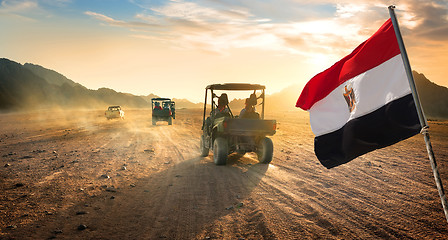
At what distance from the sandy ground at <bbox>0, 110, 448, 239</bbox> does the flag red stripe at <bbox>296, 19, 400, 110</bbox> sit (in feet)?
6.99

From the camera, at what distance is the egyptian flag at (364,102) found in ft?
11.7

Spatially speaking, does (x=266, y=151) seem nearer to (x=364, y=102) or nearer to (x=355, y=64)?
(x=355, y=64)

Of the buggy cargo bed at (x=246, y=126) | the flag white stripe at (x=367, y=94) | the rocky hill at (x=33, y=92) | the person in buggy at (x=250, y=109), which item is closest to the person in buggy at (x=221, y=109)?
the person in buggy at (x=250, y=109)

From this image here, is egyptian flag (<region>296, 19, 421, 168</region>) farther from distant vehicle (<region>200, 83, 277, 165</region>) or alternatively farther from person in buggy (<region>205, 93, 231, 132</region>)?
person in buggy (<region>205, 93, 231, 132</region>)

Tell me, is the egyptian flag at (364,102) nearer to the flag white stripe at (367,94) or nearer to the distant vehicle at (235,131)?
the flag white stripe at (367,94)

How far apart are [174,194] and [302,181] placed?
128 inches

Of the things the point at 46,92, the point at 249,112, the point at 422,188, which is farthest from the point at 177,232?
the point at 46,92

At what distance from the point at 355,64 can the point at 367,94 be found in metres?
0.53

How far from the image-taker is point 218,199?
19.9ft

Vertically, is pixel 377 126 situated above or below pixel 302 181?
above

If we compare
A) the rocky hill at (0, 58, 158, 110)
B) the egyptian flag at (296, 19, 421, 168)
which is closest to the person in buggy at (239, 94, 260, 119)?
the egyptian flag at (296, 19, 421, 168)

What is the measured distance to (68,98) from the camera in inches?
5812

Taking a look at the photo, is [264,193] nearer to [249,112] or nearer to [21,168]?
[249,112]

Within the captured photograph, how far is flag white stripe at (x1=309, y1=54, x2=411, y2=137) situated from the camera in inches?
141
